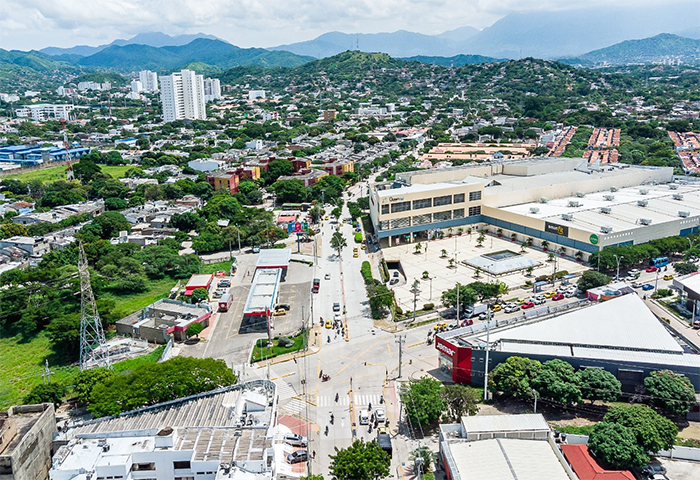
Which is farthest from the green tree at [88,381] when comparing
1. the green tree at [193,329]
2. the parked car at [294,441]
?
the parked car at [294,441]

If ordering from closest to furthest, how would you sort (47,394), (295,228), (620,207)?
(47,394), (295,228), (620,207)

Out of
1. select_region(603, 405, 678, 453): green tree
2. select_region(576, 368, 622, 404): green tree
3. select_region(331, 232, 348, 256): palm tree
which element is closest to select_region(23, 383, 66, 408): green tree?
select_region(576, 368, 622, 404): green tree

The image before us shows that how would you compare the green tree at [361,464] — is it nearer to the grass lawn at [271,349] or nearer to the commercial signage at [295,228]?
the grass lawn at [271,349]

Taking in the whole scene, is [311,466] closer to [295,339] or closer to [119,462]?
[119,462]

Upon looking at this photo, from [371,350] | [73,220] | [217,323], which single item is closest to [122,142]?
[73,220]

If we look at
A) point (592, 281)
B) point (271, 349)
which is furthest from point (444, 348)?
point (592, 281)

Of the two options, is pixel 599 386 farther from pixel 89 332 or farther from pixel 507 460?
pixel 89 332
